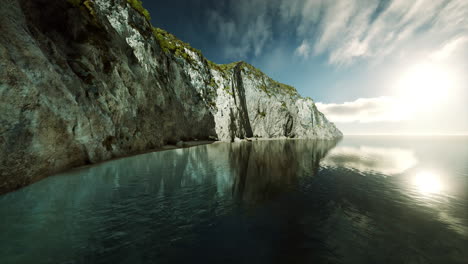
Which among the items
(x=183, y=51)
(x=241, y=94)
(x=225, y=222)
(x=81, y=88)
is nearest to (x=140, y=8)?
(x=183, y=51)

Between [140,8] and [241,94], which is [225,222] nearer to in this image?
[140,8]

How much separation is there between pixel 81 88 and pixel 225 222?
16.6 meters

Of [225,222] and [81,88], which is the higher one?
[81,88]

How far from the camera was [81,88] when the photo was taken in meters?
13.8

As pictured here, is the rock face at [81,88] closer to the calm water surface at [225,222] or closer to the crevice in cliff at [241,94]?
the calm water surface at [225,222]

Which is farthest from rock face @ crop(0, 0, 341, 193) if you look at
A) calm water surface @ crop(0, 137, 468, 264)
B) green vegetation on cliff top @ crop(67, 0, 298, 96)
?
calm water surface @ crop(0, 137, 468, 264)

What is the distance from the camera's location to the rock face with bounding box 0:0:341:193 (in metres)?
8.27

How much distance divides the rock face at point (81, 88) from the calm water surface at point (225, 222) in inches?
93.5

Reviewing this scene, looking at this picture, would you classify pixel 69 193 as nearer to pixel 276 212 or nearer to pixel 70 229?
pixel 70 229

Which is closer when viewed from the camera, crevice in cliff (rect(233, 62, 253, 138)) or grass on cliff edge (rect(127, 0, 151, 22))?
grass on cliff edge (rect(127, 0, 151, 22))

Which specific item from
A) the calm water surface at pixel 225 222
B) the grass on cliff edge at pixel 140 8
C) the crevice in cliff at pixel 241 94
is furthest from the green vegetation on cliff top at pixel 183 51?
the calm water surface at pixel 225 222

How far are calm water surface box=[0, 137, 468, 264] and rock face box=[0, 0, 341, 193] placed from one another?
2.38 meters

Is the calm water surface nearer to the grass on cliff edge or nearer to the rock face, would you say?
the rock face

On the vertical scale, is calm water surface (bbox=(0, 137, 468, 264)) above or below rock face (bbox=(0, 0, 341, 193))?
below
